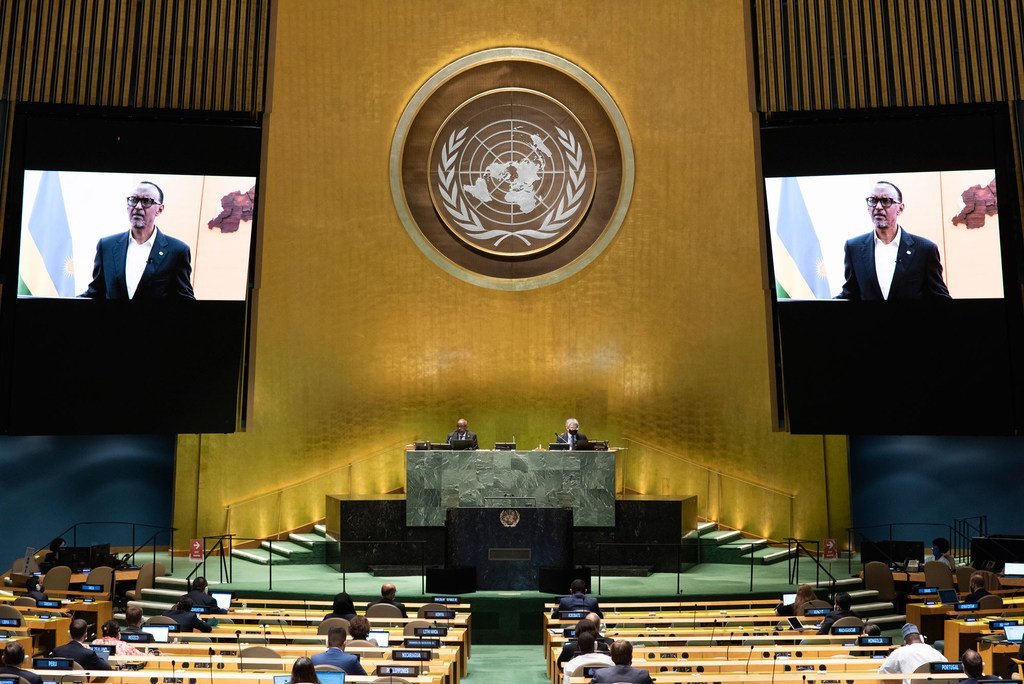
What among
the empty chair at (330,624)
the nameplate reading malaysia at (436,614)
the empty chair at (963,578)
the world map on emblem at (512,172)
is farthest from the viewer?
the world map on emblem at (512,172)

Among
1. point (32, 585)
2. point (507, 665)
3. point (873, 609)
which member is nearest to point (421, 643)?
point (507, 665)

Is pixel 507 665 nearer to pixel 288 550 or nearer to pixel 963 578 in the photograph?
pixel 288 550

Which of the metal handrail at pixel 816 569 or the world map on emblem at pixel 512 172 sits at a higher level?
the world map on emblem at pixel 512 172

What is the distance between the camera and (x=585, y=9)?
1650 cm

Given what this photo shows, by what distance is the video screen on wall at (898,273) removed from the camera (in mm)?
14055

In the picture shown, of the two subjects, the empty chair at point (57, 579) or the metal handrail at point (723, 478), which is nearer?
the empty chair at point (57, 579)

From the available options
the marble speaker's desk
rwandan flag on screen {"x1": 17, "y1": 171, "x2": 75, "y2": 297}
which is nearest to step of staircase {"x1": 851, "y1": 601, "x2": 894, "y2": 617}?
the marble speaker's desk

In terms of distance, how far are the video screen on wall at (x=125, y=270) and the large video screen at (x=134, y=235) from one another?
13 mm

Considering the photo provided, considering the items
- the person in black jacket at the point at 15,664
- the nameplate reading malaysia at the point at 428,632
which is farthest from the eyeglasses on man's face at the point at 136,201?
the person in black jacket at the point at 15,664

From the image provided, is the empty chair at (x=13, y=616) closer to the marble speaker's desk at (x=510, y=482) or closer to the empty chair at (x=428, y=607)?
the empty chair at (x=428, y=607)

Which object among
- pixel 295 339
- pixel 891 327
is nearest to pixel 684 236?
pixel 891 327

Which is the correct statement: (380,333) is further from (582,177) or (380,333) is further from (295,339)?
(582,177)

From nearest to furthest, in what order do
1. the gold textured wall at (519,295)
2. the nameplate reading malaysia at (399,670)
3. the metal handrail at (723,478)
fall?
the nameplate reading malaysia at (399,670)
the metal handrail at (723,478)
the gold textured wall at (519,295)

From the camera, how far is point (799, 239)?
48.5 feet
